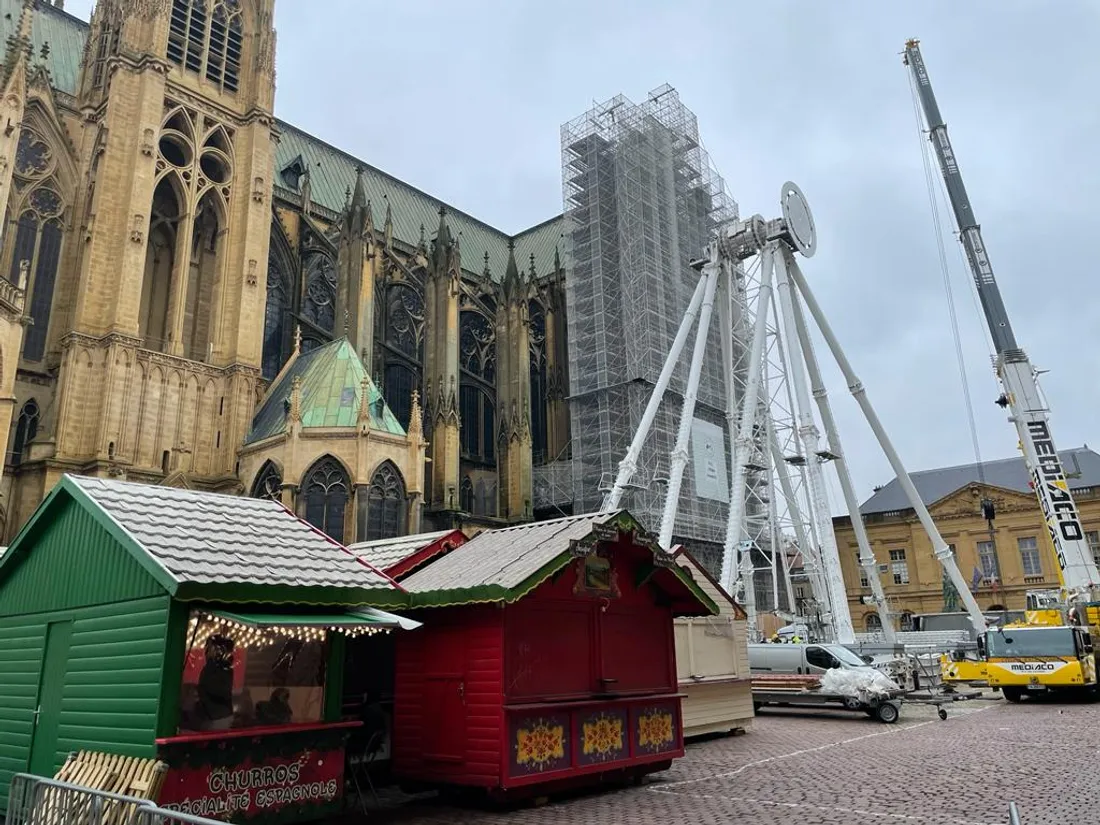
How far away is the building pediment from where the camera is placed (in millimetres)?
54531

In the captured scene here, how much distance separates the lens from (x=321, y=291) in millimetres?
42156

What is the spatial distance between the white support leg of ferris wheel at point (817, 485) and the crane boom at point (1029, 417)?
706cm

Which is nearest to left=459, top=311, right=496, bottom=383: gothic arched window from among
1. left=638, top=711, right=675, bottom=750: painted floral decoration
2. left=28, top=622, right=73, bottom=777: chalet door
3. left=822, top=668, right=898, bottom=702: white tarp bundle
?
left=822, top=668, right=898, bottom=702: white tarp bundle

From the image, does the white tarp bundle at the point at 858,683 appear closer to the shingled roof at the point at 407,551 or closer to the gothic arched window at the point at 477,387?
the shingled roof at the point at 407,551

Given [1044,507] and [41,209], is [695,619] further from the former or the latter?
[41,209]

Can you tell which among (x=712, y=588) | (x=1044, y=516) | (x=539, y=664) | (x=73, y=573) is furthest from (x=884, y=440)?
(x=73, y=573)

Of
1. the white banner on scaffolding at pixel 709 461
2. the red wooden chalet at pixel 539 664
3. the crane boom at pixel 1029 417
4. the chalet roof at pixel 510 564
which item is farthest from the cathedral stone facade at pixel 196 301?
the crane boom at pixel 1029 417

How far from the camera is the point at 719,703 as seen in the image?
63.0 ft

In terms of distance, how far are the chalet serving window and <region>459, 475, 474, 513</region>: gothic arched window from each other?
3351 cm

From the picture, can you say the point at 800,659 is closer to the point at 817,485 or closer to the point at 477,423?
the point at 817,485

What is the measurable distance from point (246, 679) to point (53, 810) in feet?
7.91

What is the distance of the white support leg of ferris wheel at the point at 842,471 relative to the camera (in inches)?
1403

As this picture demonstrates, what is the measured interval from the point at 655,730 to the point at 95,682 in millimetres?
8141

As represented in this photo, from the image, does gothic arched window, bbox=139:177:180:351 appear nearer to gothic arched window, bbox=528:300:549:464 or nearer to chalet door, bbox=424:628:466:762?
gothic arched window, bbox=528:300:549:464
